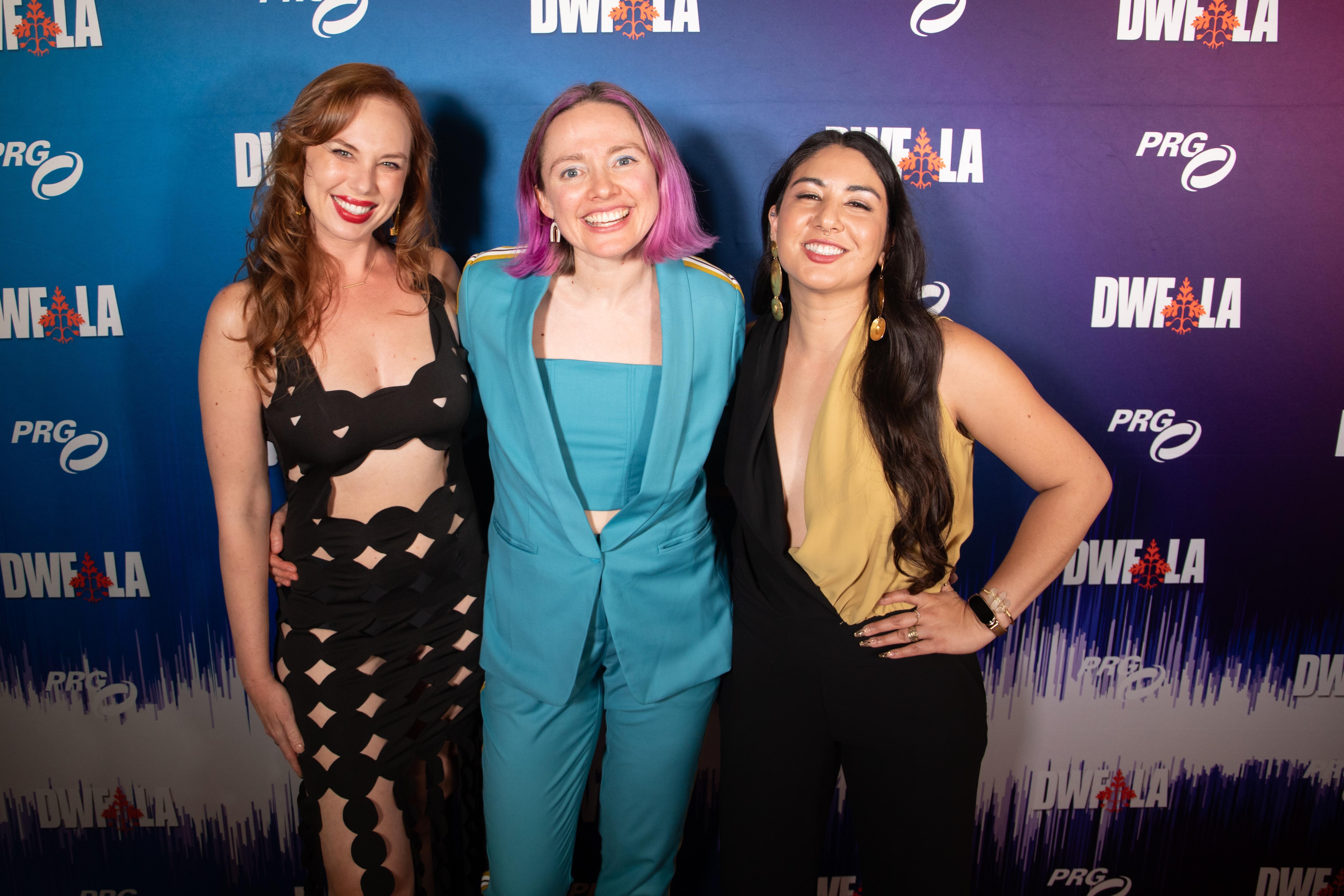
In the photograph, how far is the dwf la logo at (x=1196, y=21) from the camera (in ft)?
6.65

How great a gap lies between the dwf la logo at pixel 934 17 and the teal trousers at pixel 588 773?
1807 millimetres

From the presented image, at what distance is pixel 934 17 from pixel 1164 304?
1068mm

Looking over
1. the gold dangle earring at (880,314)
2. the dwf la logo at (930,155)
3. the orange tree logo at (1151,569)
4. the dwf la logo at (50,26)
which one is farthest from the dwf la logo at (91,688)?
the orange tree logo at (1151,569)

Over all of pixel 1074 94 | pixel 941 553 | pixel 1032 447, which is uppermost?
pixel 1074 94

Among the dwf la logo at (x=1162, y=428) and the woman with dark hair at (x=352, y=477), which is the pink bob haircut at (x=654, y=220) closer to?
the woman with dark hair at (x=352, y=477)

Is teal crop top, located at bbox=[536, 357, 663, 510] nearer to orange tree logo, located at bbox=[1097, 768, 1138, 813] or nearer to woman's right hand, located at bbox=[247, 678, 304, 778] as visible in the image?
woman's right hand, located at bbox=[247, 678, 304, 778]

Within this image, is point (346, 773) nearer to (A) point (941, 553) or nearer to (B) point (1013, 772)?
(A) point (941, 553)

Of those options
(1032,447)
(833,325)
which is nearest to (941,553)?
(1032,447)

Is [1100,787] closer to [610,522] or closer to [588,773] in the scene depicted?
[588,773]

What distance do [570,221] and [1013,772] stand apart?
2.25 metres

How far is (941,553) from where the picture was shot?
1554mm

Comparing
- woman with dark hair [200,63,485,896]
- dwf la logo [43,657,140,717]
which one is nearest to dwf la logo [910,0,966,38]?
woman with dark hair [200,63,485,896]

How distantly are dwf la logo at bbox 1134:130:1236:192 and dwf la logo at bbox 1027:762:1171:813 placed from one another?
6.14 ft

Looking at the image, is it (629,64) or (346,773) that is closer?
(346,773)
